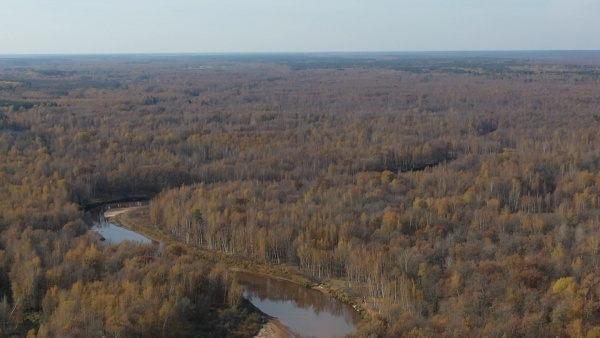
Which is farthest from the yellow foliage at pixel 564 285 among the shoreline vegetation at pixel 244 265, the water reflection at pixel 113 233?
the water reflection at pixel 113 233

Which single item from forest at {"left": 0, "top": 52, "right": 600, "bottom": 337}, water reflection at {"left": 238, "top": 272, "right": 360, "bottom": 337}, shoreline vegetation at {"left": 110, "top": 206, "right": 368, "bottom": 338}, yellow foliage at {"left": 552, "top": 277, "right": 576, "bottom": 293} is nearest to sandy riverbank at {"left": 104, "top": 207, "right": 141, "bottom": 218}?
shoreline vegetation at {"left": 110, "top": 206, "right": 368, "bottom": 338}

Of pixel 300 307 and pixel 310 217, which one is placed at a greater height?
pixel 310 217

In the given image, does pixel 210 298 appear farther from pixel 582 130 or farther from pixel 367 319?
pixel 582 130

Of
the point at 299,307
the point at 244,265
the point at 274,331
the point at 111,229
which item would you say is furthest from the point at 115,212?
the point at 274,331

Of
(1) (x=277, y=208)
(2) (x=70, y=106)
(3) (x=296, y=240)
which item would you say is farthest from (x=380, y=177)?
(2) (x=70, y=106)

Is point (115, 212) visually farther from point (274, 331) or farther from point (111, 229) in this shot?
point (274, 331)
